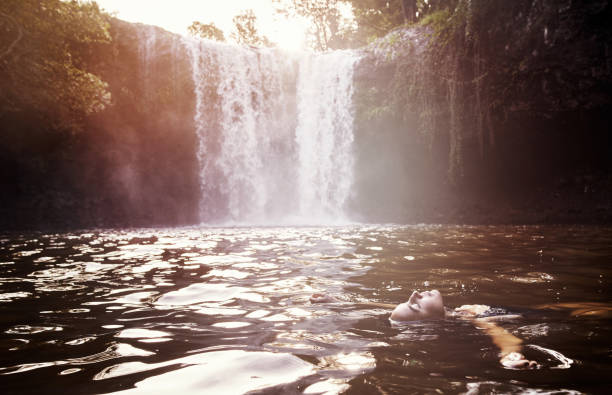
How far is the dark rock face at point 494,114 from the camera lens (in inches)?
461

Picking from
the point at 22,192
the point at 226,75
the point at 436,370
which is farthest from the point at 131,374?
the point at 226,75

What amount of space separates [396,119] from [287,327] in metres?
14.3

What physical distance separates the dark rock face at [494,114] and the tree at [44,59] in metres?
10.2

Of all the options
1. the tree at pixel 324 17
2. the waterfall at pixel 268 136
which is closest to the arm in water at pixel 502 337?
the waterfall at pixel 268 136

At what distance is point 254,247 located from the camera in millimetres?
6703

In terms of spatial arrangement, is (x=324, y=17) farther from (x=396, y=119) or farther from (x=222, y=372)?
(x=222, y=372)

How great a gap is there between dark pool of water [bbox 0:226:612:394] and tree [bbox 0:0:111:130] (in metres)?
9.46

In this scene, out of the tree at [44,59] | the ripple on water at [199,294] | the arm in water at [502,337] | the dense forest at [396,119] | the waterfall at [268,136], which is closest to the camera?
the arm in water at [502,337]

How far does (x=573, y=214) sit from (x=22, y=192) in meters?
18.9

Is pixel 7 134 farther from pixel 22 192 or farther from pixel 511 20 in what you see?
pixel 511 20

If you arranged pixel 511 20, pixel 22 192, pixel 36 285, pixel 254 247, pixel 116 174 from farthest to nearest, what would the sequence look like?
pixel 116 174, pixel 22 192, pixel 511 20, pixel 254 247, pixel 36 285

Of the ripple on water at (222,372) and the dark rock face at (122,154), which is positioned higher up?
the dark rock face at (122,154)

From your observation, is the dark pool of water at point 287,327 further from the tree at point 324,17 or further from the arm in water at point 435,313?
the tree at point 324,17

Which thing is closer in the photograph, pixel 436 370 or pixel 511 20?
pixel 436 370
